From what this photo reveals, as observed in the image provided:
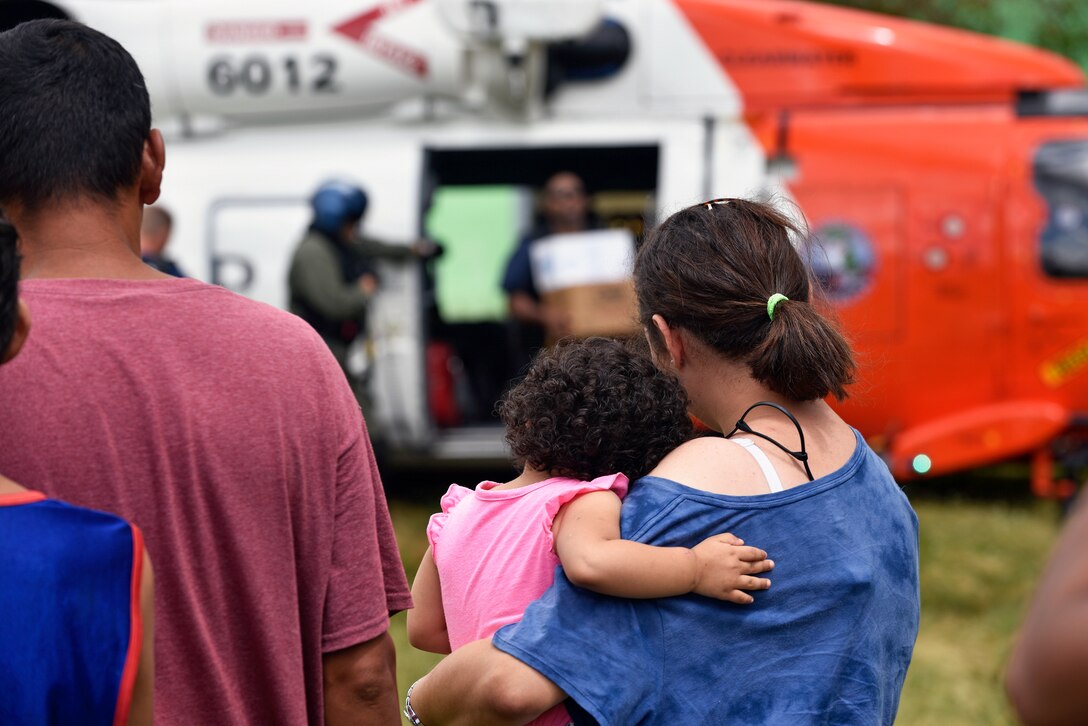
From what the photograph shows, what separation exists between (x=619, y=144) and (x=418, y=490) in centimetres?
303

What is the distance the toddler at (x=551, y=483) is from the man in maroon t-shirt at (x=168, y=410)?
0.54 feet

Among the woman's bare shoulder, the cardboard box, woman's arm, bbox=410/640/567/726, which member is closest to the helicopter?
the cardboard box

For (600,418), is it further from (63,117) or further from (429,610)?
(63,117)

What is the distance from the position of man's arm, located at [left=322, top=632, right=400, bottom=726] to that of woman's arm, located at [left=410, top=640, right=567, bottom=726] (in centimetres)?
11

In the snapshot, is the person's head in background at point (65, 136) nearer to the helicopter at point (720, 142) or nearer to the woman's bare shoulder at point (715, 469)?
the woman's bare shoulder at point (715, 469)

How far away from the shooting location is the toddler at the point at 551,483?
1.78 metres

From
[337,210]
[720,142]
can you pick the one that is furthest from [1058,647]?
[720,142]

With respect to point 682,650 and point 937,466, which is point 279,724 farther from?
point 937,466

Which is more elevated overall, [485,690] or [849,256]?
[485,690]

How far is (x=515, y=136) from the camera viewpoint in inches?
309

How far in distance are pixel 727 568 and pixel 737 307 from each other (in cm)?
38

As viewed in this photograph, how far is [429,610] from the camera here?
1955mm

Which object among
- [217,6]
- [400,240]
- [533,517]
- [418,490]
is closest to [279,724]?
[533,517]

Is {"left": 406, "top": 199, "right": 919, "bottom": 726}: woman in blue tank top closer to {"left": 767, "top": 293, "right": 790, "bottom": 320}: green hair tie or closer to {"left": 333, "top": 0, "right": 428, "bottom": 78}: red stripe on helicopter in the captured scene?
{"left": 767, "top": 293, "right": 790, "bottom": 320}: green hair tie
